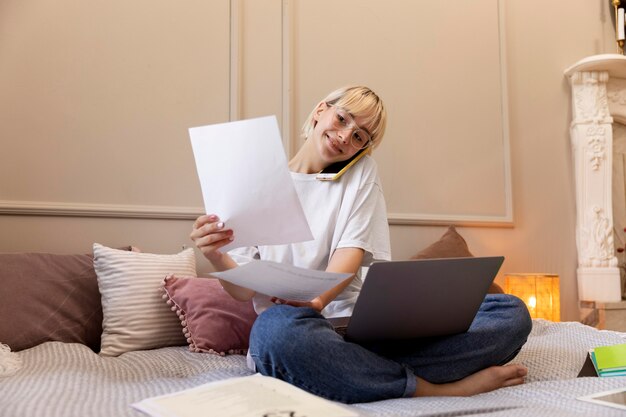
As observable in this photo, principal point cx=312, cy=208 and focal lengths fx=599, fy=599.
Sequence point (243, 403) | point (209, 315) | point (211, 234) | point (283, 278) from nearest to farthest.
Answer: point (243, 403) < point (283, 278) < point (211, 234) < point (209, 315)

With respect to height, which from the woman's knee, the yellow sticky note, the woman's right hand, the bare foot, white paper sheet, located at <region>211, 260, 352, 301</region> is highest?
the woman's right hand

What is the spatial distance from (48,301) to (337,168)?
3.04ft

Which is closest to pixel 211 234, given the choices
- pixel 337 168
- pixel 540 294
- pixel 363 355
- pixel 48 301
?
pixel 363 355

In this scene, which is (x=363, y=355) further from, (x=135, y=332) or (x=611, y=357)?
(x=135, y=332)

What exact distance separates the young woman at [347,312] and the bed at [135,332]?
3.9 inches

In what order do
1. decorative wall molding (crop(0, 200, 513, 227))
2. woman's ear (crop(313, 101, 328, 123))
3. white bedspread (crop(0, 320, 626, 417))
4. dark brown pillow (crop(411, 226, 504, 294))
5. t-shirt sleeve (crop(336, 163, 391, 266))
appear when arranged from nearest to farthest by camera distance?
white bedspread (crop(0, 320, 626, 417)) < t-shirt sleeve (crop(336, 163, 391, 266)) < woman's ear (crop(313, 101, 328, 123)) < decorative wall molding (crop(0, 200, 513, 227)) < dark brown pillow (crop(411, 226, 504, 294))

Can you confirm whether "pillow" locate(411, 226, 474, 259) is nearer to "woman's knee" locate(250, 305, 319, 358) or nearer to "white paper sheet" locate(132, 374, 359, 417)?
"woman's knee" locate(250, 305, 319, 358)

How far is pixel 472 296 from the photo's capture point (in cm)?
116

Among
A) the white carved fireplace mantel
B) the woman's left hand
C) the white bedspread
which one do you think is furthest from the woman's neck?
the white carved fireplace mantel

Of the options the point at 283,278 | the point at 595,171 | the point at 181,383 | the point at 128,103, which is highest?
the point at 128,103

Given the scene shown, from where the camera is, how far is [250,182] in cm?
109

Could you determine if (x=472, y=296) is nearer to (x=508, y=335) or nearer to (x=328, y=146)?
(x=508, y=335)

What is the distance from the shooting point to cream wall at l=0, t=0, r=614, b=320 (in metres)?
2.06

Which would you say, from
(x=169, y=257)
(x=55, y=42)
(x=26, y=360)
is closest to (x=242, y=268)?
(x=26, y=360)
